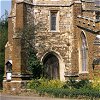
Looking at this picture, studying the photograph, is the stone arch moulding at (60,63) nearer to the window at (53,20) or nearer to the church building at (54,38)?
the church building at (54,38)

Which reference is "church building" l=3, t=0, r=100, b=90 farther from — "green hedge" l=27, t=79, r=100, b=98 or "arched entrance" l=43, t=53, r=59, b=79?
"green hedge" l=27, t=79, r=100, b=98

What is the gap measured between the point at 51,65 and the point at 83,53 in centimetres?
399

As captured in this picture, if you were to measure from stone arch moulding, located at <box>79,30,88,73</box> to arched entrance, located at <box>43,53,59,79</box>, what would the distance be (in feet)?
9.48

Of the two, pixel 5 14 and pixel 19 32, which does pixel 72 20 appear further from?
pixel 5 14

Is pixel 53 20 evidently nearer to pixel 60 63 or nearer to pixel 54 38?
pixel 54 38

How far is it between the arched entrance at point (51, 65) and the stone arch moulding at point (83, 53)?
2.89 metres

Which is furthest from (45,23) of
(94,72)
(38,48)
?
(94,72)

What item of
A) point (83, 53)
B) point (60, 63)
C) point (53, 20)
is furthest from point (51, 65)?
point (53, 20)

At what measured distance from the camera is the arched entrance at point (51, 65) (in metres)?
36.4

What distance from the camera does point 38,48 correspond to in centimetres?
3572

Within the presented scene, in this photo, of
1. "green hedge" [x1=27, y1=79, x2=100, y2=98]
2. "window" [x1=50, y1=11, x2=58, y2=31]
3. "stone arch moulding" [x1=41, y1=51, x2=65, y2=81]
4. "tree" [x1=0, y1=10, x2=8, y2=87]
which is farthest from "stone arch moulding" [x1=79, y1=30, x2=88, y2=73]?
"tree" [x1=0, y1=10, x2=8, y2=87]

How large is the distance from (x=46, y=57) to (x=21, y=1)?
20.1 ft

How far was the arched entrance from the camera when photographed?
36.4m

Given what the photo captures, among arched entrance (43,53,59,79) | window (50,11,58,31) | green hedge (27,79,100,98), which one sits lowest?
green hedge (27,79,100,98)
